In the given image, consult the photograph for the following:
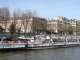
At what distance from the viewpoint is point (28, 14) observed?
6844 centimetres

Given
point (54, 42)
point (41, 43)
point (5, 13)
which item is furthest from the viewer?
point (5, 13)

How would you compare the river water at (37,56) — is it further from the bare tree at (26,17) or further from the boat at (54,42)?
the bare tree at (26,17)

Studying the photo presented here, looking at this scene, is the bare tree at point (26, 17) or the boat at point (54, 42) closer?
the boat at point (54, 42)

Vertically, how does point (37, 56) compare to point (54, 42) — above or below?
below

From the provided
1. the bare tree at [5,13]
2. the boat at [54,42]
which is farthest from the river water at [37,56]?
the bare tree at [5,13]

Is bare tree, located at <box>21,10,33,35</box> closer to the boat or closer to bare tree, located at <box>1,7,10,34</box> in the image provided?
bare tree, located at <box>1,7,10,34</box>

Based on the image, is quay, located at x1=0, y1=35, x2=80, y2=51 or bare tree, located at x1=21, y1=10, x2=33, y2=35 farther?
bare tree, located at x1=21, y1=10, x2=33, y2=35

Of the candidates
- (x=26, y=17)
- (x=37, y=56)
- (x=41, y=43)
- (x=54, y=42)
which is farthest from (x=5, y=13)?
(x=37, y=56)

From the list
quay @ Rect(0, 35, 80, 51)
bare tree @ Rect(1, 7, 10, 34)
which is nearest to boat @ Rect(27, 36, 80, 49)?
quay @ Rect(0, 35, 80, 51)

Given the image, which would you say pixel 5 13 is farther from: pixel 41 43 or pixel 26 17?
pixel 41 43

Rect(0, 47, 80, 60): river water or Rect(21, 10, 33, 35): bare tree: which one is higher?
Rect(21, 10, 33, 35): bare tree

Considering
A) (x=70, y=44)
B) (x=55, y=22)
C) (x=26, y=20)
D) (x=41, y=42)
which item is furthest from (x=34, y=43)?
(x=55, y=22)

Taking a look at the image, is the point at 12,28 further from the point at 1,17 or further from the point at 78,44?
the point at 78,44

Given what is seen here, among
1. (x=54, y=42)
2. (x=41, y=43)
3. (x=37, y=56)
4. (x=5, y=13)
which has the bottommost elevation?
(x=37, y=56)
